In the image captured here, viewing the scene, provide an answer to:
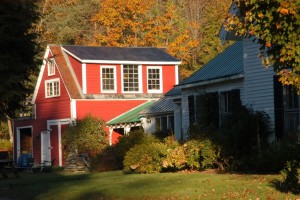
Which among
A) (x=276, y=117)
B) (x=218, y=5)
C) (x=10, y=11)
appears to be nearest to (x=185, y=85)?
(x=276, y=117)

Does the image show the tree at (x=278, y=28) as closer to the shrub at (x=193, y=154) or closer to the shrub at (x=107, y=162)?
the shrub at (x=193, y=154)

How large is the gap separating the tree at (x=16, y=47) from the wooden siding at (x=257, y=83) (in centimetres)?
892

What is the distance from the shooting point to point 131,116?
1700 inches

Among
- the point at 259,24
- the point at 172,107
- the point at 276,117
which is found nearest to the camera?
the point at 259,24

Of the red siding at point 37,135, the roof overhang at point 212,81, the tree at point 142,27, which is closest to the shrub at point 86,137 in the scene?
the red siding at point 37,135

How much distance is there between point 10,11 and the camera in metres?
20.9

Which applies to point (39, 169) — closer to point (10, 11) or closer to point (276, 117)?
point (276, 117)

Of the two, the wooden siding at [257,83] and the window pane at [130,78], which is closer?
the wooden siding at [257,83]

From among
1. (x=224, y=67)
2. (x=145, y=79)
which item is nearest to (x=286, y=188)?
(x=224, y=67)

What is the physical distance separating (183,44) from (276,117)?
35.5 m

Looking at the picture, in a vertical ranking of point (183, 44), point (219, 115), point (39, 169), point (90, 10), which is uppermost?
point (90, 10)

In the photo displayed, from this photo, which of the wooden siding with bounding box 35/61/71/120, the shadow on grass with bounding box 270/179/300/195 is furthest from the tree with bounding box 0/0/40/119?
the wooden siding with bounding box 35/61/71/120

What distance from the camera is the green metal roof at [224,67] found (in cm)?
2966

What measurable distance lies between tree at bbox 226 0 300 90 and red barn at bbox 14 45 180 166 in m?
27.9
